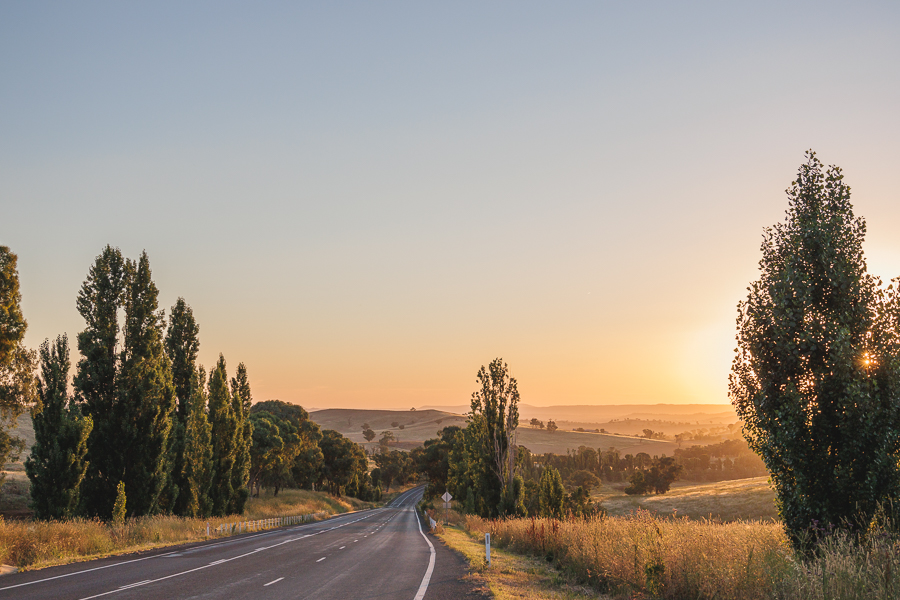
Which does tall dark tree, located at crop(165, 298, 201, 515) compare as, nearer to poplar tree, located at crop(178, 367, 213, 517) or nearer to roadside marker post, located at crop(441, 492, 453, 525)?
poplar tree, located at crop(178, 367, 213, 517)

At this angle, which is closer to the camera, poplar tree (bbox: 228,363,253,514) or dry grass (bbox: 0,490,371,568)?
dry grass (bbox: 0,490,371,568)

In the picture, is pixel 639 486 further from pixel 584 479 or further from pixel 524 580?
pixel 524 580

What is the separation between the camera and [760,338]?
11.8 meters

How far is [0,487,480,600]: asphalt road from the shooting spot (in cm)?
1303

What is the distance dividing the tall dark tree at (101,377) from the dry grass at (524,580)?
1897 cm

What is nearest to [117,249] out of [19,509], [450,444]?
[19,509]

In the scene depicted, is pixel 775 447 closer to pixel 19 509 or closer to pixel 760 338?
pixel 760 338

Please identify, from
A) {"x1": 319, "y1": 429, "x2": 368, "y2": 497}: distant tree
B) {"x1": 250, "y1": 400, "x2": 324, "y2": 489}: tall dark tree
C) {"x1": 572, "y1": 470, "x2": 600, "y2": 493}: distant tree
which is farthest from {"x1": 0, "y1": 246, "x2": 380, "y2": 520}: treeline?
{"x1": 572, "y1": 470, "x2": 600, "y2": 493}: distant tree

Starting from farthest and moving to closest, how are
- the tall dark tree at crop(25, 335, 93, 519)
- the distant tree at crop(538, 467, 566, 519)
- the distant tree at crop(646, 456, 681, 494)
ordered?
the distant tree at crop(646, 456, 681, 494) < the distant tree at crop(538, 467, 566, 519) < the tall dark tree at crop(25, 335, 93, 519)

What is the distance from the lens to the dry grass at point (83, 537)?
1875cm

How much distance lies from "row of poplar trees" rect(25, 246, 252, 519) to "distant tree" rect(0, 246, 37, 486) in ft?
5.10

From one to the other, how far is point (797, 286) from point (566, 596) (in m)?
8.00

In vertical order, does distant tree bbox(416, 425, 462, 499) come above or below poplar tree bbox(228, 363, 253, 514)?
below

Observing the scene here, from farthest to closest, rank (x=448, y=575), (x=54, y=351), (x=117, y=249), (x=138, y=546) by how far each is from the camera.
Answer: (x=117, y=249)
(x=54, y=351)
(x=138, y=546)
(x=448, y=575)
